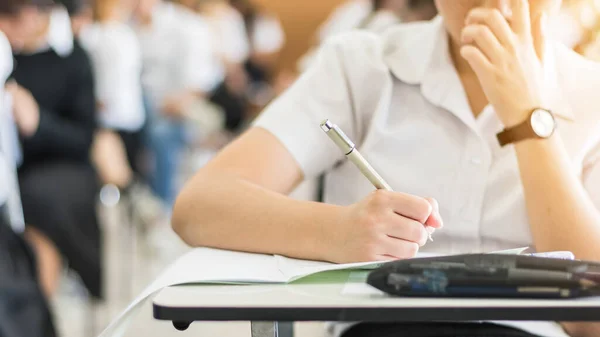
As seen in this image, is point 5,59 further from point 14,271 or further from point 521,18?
point 521,18

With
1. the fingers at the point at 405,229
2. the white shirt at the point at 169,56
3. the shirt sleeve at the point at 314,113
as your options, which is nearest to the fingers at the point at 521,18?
the shirt sleeve at the point at 314,113

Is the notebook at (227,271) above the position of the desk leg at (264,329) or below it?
above

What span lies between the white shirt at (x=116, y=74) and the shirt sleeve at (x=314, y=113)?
3879 millimetres

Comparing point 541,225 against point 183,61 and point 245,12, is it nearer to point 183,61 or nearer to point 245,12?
point 183,61

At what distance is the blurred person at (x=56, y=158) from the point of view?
2881mm

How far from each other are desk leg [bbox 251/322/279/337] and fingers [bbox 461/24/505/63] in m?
0.51

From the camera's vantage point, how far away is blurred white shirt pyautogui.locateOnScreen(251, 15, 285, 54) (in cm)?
886

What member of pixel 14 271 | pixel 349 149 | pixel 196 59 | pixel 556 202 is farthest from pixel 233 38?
pixel 349 149

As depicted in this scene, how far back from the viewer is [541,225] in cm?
109

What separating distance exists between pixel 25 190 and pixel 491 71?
205 cm

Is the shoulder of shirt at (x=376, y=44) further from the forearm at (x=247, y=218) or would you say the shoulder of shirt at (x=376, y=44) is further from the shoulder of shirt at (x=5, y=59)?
the shoulder of shirt at (x=5, y=59)

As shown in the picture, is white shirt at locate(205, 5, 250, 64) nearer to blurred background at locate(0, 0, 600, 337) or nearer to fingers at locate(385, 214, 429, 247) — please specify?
blurred background at locate(0, 0, 600, 337)

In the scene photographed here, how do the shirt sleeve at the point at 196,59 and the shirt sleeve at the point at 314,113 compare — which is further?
the shirt sleeve at the point at 196,59

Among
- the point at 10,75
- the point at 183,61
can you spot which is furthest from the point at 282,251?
the point at 183,61
